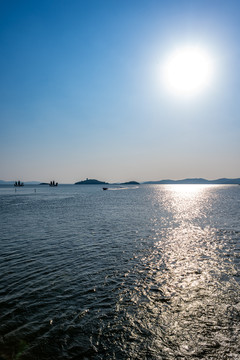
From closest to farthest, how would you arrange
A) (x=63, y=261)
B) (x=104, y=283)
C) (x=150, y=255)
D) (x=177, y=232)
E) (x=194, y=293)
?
(x=194, y=293)
(x=104, y=283)
(x=63, y=261)
(x=150, y=255)
(x=177, y=232)

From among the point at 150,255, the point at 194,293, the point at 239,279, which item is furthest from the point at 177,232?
the point at 194,293

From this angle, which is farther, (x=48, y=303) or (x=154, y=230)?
(x=154, y=230)

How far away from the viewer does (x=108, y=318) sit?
9695mm

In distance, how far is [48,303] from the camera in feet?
35.8

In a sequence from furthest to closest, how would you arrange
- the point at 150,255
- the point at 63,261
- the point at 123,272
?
1. the point at 150,255
2. the point at 63,261
3. the point at 123,272

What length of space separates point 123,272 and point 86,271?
113 inches

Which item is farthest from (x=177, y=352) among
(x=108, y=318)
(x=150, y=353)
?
(x=108, y=318)

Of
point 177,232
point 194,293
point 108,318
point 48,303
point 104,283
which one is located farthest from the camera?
point 177,232

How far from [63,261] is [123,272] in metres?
5.55

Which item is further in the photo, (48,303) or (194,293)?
(194,293)

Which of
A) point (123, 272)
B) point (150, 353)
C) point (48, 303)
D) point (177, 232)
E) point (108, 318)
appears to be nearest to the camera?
point (150, 353)

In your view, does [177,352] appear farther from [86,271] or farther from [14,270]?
[14,270]

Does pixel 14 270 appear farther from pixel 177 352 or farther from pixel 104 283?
pixel 177 352

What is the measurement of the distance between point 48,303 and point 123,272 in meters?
5.87
